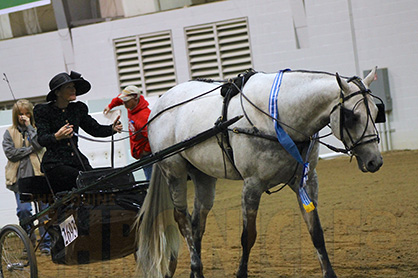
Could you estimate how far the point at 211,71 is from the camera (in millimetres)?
11477

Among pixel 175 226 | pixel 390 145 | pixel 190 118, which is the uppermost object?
pixel 190 118

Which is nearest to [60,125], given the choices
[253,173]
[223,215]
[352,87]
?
[253,173]

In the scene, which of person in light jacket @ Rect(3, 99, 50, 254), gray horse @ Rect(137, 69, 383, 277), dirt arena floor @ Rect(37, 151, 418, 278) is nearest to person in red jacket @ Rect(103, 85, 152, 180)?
gray horse @ Rect(137, 69, 383, 277)

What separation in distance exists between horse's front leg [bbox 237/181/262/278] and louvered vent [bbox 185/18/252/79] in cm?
677

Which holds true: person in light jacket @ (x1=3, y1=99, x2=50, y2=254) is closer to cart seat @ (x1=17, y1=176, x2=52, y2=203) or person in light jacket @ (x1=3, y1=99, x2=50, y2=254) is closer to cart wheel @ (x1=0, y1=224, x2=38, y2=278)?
cart wheel @ (x1=0, y1=224, x2=38, y2=278)

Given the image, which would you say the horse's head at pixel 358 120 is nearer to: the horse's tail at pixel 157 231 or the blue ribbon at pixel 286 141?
the blue ribbon at pixel 286 141

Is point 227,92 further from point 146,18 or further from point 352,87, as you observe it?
point 146,18

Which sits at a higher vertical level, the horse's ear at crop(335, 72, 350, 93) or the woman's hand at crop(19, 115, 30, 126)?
the horse's ear at crop(335, 72, 350, 93)

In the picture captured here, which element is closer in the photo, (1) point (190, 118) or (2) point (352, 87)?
(2) point (352, 87)

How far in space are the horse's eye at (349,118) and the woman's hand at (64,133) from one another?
2251 mm

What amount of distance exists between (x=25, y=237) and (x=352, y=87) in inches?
120

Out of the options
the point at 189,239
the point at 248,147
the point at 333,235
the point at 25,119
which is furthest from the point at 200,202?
the point at 25,119

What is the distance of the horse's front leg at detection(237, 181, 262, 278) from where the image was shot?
449 cm

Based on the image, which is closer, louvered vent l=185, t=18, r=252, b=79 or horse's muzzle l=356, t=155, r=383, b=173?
horse's muzzle l=356, t=155, r=383, b=173
